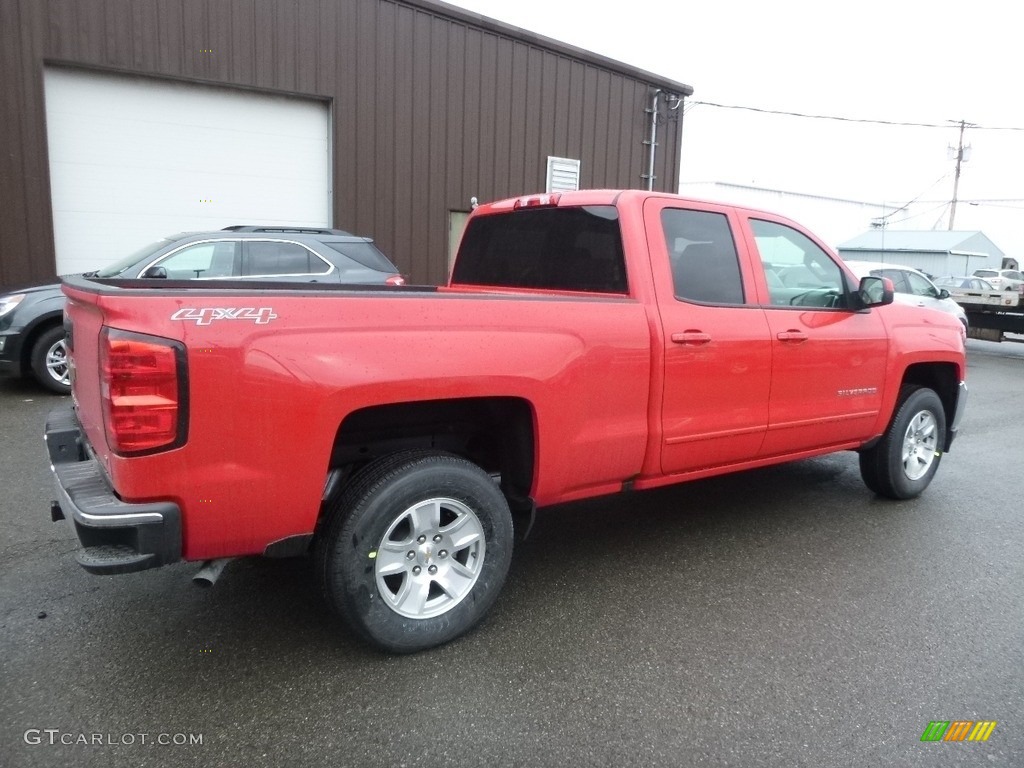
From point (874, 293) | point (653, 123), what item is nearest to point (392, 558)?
point (874, 293)

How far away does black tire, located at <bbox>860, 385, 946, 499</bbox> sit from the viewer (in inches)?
203

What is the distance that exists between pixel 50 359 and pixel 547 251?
5.99m

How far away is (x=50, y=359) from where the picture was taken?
7.84 meters

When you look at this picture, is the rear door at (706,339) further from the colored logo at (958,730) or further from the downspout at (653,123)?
the downspout at (653,123)

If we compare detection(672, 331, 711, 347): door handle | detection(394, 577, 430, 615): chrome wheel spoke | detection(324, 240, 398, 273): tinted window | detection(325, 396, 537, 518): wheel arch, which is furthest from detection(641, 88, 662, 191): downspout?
detection(394, 577, 430, 615): chrome wheel spoke

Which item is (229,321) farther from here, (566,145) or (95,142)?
(566,145)

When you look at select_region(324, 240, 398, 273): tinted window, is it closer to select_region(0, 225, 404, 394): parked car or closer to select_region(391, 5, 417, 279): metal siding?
select_region(0, 225, 404, 394): parked car

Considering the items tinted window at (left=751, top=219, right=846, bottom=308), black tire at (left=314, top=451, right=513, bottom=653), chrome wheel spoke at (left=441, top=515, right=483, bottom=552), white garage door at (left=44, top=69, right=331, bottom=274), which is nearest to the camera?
black tire at (left=314, top=451, right=513, bottom=653)

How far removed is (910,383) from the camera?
5391mm

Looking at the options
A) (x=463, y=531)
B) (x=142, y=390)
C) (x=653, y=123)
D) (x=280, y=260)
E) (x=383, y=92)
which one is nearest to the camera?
(x=142, y=390)

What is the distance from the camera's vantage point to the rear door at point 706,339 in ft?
12.5

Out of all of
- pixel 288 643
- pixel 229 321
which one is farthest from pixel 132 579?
pixel 229 321

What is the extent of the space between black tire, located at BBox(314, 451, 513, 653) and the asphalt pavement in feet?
0.54

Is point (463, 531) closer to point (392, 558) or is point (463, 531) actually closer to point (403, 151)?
point (392, 558)
